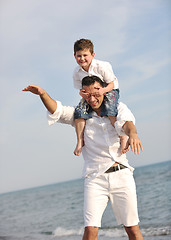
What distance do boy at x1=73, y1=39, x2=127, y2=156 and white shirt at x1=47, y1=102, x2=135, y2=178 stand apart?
0.22ft

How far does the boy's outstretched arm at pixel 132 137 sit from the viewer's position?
121 inches

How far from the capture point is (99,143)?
3.56 meters

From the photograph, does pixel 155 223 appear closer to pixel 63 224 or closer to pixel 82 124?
pixel 63 224

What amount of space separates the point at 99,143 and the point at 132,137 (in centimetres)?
51

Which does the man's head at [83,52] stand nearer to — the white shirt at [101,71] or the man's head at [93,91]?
the white shirt at [101,71]

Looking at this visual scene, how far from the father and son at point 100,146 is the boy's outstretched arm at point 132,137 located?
0.01 meters

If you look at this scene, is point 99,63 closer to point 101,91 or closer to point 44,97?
point 101,91

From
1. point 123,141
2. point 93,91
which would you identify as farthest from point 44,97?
point 123,141

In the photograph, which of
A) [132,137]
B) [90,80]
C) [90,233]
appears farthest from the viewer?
[90,80]

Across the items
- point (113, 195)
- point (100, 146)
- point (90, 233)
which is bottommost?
point (90, 233)

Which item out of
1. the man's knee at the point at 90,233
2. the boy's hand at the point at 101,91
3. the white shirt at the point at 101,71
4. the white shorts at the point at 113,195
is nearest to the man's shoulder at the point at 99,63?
the white shirt at the point at 101,71

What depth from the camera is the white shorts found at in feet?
11.3

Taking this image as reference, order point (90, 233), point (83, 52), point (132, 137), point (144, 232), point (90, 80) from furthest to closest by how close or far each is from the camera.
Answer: point (144, 232), point (83, 52), point (90, 80), point (90, 233), point (132, 137)

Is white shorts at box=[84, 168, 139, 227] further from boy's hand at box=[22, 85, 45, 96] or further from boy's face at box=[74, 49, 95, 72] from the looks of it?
boy's face at box=[74, 49, 95, 72]
